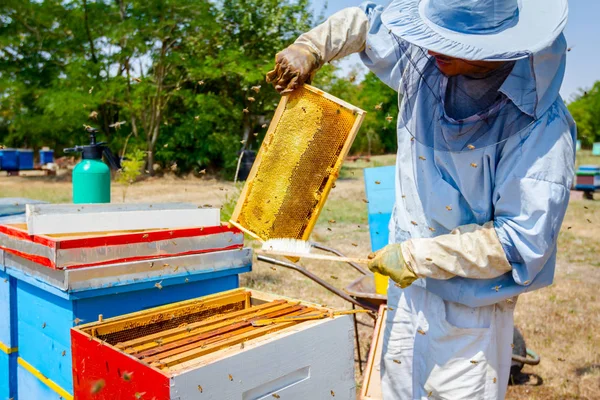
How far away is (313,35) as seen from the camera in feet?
6.39

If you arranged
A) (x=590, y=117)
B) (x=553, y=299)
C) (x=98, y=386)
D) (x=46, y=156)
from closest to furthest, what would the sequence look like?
(x=98, y=386) → (x=553, y=299) → (x=46, y=156) → (x=590, y=117)

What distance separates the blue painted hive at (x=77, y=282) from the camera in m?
1.73

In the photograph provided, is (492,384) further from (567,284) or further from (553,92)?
(567,284)

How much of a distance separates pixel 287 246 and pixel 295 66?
2.13 feet

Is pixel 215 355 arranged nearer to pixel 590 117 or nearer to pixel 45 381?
pixel 45 381

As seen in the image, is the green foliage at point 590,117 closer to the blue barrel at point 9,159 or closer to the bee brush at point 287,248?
the blue barrel at point 9,159

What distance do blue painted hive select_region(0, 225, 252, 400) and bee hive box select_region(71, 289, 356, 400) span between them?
14cm

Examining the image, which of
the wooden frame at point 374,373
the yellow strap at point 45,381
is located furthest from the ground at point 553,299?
the yellow strap at point 45,381

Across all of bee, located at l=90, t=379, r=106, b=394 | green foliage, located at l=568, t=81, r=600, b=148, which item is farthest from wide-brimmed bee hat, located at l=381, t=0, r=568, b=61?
green foliage, located at l=568, t=81, r=600, b=148

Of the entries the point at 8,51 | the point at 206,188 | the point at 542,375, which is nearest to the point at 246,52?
the point at 206,188

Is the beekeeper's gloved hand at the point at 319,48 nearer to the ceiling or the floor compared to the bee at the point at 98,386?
nearer to the ceiling

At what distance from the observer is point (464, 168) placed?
5.51 ft

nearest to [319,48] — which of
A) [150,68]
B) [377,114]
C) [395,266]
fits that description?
[395,266]

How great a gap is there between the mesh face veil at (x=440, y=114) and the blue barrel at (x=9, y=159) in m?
18.7
